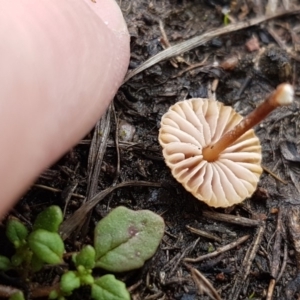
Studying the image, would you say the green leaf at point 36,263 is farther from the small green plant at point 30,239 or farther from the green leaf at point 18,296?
the green leaf at point 18,296

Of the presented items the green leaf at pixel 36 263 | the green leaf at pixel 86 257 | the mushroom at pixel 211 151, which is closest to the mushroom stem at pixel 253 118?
the mushroom at pixel 211 151

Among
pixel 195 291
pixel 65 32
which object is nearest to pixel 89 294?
pixel 195 291

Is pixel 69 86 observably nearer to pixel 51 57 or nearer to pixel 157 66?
pixel 51 57

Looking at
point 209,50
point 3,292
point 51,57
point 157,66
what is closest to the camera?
point 51,57

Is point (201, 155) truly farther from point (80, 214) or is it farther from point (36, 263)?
point (36, 263)

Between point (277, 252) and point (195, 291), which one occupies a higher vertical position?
point (195, 291)

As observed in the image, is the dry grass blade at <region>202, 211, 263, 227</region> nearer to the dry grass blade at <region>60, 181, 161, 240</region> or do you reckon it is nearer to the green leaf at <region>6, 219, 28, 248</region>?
the dry grass blade at <region>60, 181, 161, 240</region>
